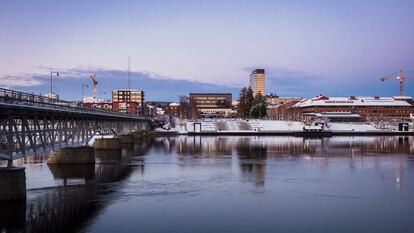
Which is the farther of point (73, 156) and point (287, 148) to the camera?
point (287, 148)

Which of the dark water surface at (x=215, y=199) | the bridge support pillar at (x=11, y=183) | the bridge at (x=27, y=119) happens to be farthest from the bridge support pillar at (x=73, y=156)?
the bridge support pillar at (x=11, y=183)

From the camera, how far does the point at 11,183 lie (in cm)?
3925

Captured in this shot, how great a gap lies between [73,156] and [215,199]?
31.4 metres

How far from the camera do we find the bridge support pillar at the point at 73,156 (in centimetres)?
6825

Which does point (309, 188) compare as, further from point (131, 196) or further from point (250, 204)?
point (131, 196)

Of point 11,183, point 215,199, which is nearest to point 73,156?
point 11,183

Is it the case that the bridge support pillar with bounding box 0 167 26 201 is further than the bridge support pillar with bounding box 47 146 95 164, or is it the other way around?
the bridge support pillar with bounding box 47 146 95 164

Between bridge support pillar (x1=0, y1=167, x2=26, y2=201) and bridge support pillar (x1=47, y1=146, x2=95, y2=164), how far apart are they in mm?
28361

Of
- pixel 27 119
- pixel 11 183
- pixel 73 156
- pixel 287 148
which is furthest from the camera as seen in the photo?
pixel 287 148

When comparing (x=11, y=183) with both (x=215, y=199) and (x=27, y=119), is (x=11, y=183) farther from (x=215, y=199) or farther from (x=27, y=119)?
(x=215, y=199)

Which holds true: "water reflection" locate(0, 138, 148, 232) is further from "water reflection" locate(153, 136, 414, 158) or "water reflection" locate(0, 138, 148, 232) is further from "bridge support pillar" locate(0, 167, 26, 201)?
"water reflection" locate(153, 136, 414, 158)

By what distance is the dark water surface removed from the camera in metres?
34.2

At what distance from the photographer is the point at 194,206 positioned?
133 ft

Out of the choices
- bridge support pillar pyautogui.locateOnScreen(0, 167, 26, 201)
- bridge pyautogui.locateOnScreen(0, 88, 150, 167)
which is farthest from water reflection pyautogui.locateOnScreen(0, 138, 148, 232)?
bridge pyautogui.locateOnScreen(0, 88, 150, 167)
